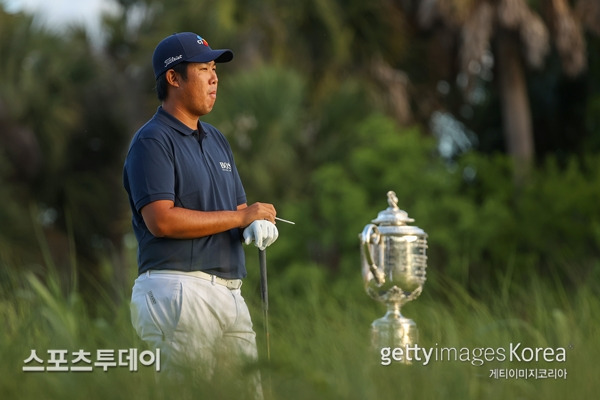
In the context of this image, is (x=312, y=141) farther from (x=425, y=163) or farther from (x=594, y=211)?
(x=594, y=211)

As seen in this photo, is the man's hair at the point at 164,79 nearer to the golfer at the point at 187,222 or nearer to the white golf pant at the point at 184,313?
the golfer at the point at 187,222

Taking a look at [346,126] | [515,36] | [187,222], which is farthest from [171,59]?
[515,36]

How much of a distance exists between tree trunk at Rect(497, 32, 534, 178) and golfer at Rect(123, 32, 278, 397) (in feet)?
55.9

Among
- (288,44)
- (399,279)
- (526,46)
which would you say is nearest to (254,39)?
(288,44)

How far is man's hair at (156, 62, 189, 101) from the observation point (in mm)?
4625

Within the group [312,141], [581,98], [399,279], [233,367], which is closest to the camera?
[233,367]

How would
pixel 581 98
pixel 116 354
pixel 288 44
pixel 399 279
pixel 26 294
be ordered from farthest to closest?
pixel 581 98 → pixel 288 44 → pixel 399 279 → pixel 26 294 → pixel 116 354

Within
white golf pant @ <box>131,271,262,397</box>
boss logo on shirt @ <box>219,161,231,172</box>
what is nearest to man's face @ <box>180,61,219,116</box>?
boss logo on shirt @ <box>219,161,231,172</box>

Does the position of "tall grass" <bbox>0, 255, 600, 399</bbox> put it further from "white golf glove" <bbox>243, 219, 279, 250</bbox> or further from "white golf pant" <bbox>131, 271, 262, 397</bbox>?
"white golf glove" <bbox>243, 219, 279, 250</bbox>

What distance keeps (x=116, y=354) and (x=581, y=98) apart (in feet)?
69.6

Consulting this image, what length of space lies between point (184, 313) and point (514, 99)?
18.0m

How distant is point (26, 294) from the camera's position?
5.66 metres

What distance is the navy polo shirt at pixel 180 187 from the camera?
440cm

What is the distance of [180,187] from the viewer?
4473mm
